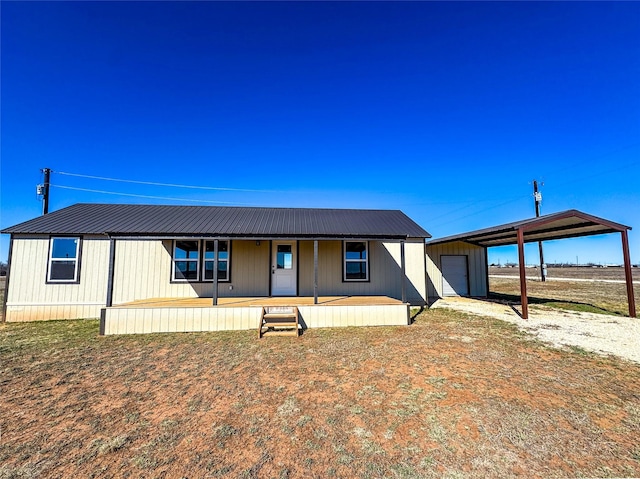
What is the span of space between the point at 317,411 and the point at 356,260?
7531 mm

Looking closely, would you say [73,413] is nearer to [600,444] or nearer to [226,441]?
[226,441]

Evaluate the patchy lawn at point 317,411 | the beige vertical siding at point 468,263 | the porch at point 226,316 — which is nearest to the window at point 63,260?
the porch at point 226,316

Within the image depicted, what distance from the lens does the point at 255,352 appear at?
5.88 meters

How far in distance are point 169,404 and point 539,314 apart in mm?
10503

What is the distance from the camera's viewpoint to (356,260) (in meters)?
10.9

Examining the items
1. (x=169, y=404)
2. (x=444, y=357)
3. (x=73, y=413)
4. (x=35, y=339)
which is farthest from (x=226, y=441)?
(x=35, y=339)

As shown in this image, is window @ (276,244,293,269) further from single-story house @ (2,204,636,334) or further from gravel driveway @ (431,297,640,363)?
gravel driveway @ (431,297,640,363)

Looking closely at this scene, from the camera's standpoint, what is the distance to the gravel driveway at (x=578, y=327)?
19.8ft

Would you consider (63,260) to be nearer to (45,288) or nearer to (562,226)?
(45,288)

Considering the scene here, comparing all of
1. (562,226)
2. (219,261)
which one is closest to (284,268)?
(219,261)

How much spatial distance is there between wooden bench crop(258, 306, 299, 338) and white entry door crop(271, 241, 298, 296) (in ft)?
7.24

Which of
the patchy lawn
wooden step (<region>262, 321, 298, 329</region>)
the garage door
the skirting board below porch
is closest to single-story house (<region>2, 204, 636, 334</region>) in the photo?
the skirting board below porch

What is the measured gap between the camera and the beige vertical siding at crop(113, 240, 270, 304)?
962 centimetres

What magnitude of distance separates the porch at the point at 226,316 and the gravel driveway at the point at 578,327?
328cm
